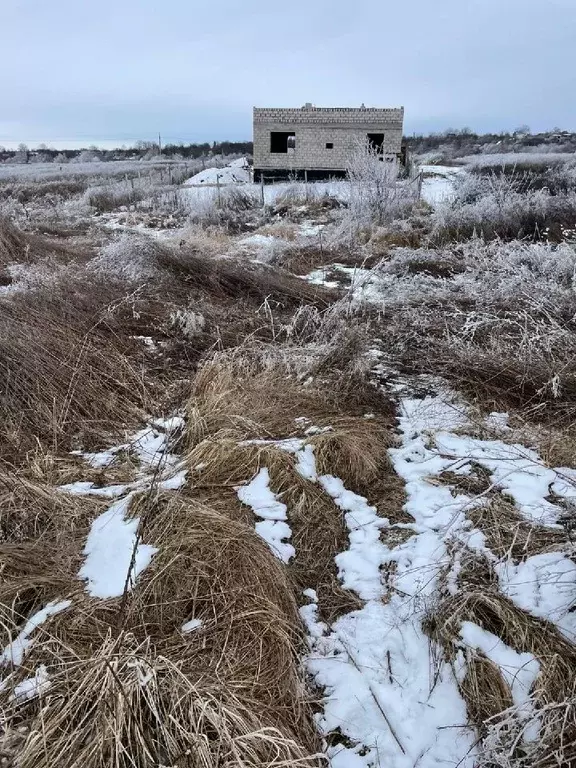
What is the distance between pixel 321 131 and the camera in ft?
77.3

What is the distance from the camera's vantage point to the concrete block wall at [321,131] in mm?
23062

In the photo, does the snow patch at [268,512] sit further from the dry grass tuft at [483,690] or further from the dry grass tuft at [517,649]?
the dry grass tuft at [483,690]

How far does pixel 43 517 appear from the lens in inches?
110

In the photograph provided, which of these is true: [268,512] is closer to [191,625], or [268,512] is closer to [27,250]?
[191,625]

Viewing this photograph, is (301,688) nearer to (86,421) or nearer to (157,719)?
(157,719)

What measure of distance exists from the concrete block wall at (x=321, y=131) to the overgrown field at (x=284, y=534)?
762 inches

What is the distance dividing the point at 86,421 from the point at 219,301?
3.55 m

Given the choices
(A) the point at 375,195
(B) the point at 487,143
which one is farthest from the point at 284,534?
(B) the point at 487,143

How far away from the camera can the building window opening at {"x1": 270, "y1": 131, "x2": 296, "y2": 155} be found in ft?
83.8

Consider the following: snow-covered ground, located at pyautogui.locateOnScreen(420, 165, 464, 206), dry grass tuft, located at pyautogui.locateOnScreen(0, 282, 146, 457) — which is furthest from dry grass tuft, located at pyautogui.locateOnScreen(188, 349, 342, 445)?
snow-covered ground, located at pyautogui.locateOnScreen(420, 165, 464, 206)

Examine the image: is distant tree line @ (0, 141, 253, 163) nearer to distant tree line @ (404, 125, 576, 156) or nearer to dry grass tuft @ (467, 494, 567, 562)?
distant tree line @ (404, 125, 576, 156)

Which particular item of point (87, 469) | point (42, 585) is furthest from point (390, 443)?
point (42, 585)

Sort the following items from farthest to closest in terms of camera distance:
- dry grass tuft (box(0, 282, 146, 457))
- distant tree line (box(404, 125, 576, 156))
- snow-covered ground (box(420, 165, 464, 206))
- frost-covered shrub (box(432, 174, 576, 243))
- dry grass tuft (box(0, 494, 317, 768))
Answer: distant tree line (box(404, 125, 576, 156)) < snow-covered ground (box(420, 165, 464, 206)) < frost-covered shrub (box(432, 174, 576, 243)) < dry grass tuft (box(0, 282, 146, 457)) < dry grass tuft (box(0, 494, 317, 768))

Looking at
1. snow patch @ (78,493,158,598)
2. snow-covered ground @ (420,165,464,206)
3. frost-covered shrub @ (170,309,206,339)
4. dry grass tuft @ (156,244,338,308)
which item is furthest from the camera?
snow-covered ground @ (420,165,464,206)
